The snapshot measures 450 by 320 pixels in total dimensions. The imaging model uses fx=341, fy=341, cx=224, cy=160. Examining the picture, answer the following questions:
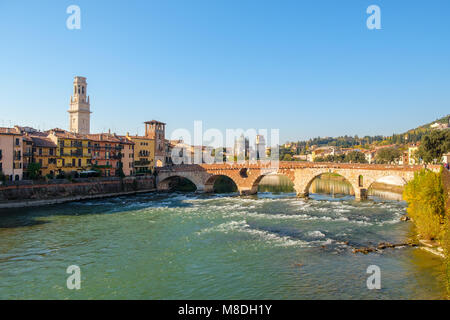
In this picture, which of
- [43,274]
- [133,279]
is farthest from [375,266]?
[43,274]

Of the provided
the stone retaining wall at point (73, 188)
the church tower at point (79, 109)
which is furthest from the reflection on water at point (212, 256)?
the church tower at point (79, 109)

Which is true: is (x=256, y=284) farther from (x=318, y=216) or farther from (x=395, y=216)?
(x=395, y=216)

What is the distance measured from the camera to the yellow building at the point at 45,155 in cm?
4701

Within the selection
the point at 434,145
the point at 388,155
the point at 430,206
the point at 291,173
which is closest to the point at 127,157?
the point at 291,173

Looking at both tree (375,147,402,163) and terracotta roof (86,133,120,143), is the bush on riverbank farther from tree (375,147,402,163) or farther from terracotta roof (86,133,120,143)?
tree (375,147,402,163)

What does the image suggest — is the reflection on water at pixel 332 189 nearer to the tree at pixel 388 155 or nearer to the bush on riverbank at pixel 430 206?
the tree at pixel 388 155

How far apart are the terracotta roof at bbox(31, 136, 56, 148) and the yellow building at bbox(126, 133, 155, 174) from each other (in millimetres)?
15791

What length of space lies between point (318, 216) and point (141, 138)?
4213cm

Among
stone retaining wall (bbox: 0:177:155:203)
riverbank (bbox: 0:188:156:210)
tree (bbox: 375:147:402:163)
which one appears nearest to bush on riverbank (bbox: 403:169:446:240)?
riverbank (bbox: 0:188:156:210)

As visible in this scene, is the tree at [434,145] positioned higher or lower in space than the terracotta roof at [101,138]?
lower

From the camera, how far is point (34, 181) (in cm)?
4222

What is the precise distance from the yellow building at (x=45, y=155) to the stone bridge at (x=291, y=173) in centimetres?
1764

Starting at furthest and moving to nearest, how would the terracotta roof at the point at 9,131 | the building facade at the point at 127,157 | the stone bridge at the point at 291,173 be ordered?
the building facade at the point at 127,157 → the terracotta roof at the point at 9,131 → the stone bridge at the point at 291,173

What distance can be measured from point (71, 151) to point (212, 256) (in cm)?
3888
